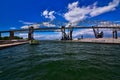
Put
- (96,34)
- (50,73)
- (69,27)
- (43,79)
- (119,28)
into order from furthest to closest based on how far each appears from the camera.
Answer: (69,27)
(96,34)
(119,28)
(50,73)
(43,79)

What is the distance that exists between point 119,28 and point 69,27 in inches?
1752

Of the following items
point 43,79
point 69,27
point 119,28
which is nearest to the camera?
point 43,79

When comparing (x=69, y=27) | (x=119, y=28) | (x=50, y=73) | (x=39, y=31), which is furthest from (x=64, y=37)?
(x=50, y=73)

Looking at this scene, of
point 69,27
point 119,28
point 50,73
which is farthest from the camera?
point 69,27

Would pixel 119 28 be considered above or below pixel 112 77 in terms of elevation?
above

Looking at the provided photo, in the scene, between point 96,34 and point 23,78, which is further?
point 96,34

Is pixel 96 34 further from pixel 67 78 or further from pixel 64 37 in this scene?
pixel 67 78

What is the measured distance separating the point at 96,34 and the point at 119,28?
19059 mm

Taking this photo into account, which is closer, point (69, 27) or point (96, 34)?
point (96, 34)

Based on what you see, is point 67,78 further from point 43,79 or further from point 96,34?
point 96,34

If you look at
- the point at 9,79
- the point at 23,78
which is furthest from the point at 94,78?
the point at 9,79

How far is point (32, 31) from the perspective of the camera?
473 feet

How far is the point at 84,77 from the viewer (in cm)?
1102

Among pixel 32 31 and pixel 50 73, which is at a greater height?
pixel 32 31
